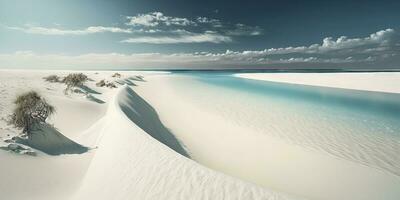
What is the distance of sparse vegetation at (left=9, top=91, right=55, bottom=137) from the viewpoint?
7.82 metres

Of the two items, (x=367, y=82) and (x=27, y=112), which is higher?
(x=27, y=112)

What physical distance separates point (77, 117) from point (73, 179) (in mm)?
7733

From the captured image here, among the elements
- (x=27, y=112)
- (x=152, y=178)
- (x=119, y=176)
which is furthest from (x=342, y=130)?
(x=27, y=112)

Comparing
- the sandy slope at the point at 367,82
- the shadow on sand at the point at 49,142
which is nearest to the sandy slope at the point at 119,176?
the shadow on sand at the point at 49,142

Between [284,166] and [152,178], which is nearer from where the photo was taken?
[152,178]

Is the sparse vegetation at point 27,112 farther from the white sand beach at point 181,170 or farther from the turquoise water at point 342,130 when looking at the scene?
the turquoise water at point 342,130

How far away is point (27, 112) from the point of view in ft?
26.9

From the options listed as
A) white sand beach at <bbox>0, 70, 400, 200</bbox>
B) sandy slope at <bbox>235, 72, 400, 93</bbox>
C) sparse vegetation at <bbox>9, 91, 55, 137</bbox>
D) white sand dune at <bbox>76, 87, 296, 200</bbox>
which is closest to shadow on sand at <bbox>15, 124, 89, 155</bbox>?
white sand beach at <bbox>0, 70, 400, 200</bbox>

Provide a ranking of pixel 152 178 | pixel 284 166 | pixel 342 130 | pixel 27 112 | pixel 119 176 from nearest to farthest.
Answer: pixel 152 178, pixel 119 176, pixel 284 166, pixel 27 112, pixel 342 130

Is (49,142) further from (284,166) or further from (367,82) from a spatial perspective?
(367,82)

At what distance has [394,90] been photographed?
33.3 meters

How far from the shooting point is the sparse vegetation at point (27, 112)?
308 inches

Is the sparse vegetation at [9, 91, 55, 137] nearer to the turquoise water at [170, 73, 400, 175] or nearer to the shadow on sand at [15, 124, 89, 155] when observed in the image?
the shadow on sand at [15, 124, 89, 155]

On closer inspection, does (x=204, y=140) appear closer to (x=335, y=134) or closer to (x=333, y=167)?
(x=333, y=167)
